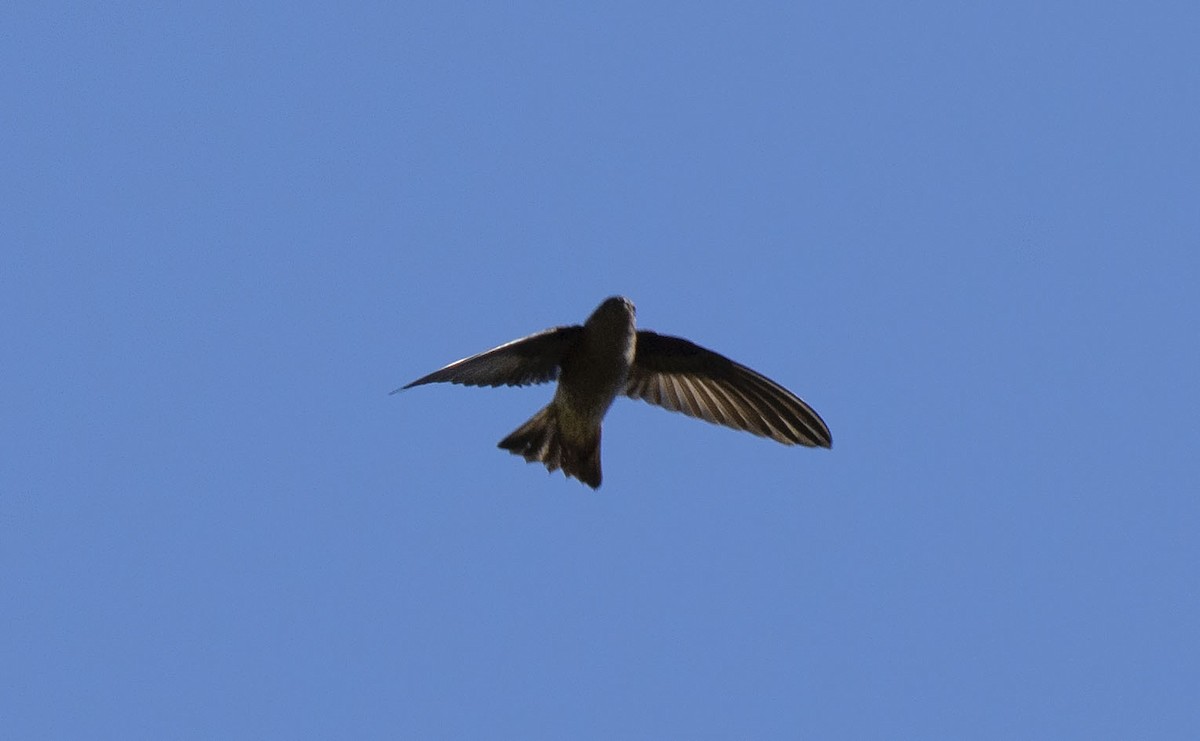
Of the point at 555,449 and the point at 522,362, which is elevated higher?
the point at 522,362

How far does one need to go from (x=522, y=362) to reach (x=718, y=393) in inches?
68.6

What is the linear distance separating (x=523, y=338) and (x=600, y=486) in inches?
56.4

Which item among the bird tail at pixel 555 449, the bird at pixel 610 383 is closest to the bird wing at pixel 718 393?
the bird at pixel 610 383

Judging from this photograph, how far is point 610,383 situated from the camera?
32.1 ft

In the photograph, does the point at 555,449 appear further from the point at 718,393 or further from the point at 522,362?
the point at 718,393

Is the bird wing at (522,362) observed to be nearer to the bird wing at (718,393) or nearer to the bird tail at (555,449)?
the bird tail at (555,449)

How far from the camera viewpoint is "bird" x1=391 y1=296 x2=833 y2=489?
9578mm

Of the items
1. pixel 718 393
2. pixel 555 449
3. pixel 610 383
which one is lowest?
pixel 555 449

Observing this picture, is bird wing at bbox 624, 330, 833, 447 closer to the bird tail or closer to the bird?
the bird

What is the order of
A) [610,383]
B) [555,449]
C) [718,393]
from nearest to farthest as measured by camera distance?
[610,383] → [555,449] → [718,393]

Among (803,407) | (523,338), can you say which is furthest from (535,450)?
(803,407)

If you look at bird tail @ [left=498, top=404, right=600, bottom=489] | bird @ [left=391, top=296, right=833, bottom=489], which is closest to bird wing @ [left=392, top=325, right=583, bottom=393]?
bird @ [left=391, top=296, right=833, bottom=489]

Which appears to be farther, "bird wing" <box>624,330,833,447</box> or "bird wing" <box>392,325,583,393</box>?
"bird wing" <box>624,330,833,447</box>

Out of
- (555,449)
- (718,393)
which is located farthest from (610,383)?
(718,393)
